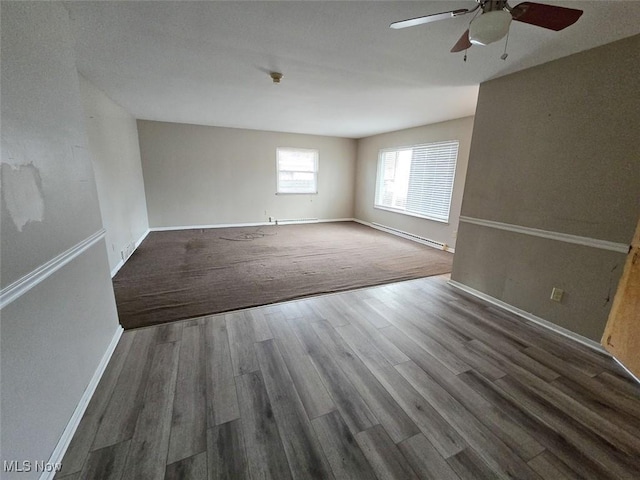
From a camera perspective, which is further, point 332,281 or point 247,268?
point 247,268

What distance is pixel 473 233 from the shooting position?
119 inches

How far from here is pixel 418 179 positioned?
5.44 metres

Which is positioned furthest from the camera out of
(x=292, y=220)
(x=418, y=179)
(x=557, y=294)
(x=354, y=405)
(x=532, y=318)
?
(x=292, y=220)

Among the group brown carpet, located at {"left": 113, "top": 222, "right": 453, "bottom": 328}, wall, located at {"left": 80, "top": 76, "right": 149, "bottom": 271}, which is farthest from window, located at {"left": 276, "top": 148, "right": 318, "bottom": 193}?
wall, located at {"left": 80, "top": 76, "right": 149, "bottom": 271}

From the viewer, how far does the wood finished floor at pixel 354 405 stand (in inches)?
47.6

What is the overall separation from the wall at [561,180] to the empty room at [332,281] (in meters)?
0.01

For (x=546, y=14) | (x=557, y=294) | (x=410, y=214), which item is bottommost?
(x=557, y=294)

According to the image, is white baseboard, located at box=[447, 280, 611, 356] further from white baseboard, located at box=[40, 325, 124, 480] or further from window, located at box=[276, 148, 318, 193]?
window, located at box=[276, 148, 318, 193]

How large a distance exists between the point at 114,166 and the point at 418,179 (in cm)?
539

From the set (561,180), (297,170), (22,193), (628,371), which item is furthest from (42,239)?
(297,170)

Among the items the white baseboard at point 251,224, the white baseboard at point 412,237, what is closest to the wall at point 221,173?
the white baseboard at point 251,224

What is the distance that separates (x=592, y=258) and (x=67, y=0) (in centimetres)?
419

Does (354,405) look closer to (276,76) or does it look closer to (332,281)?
(332,281)

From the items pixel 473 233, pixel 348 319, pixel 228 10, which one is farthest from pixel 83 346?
pixel 473 233
